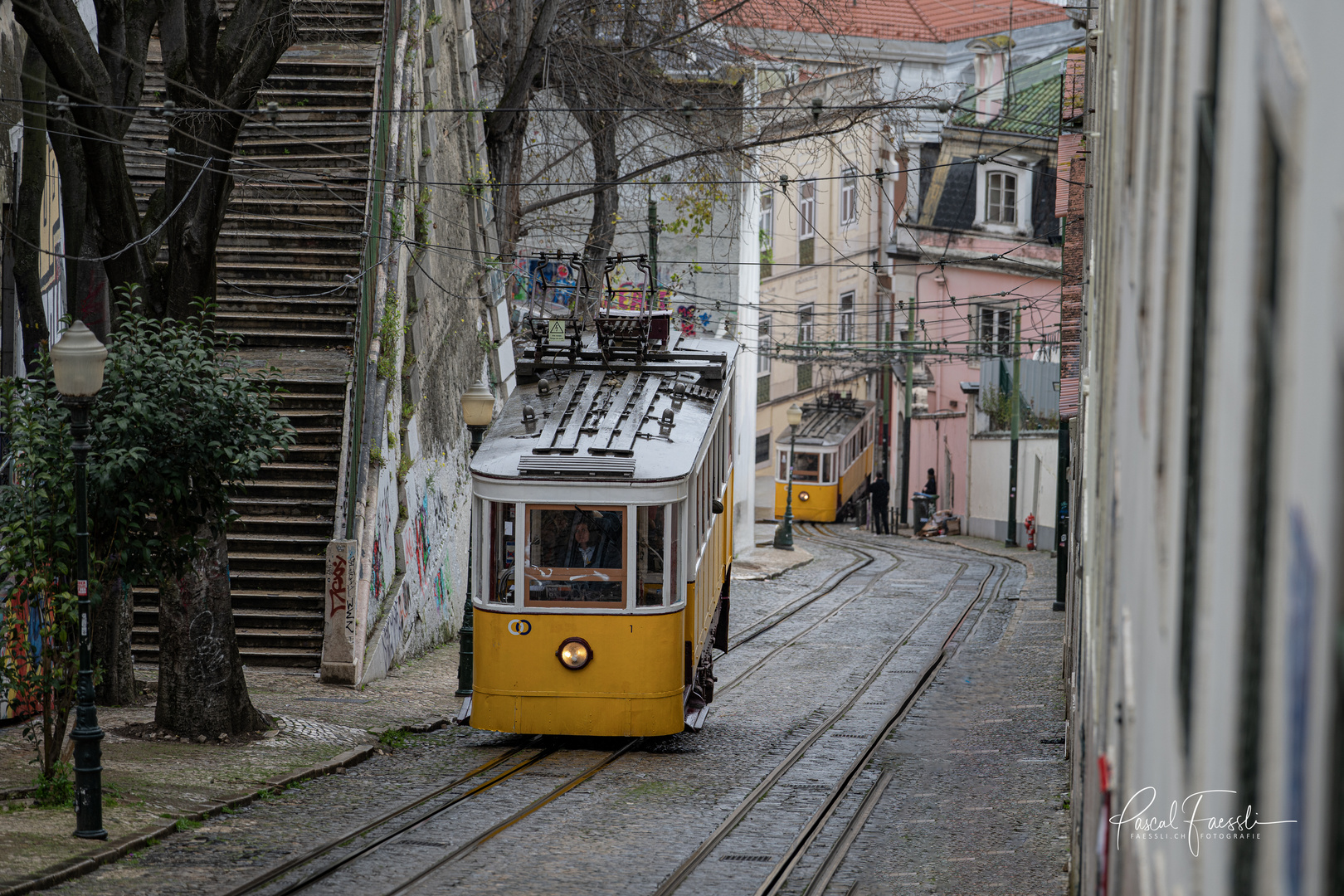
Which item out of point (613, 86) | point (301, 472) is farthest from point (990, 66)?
point (301, 472)

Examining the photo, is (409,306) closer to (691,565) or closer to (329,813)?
(691,565)

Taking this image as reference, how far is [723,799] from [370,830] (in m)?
2.73

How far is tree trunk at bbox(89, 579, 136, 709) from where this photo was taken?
12.9m

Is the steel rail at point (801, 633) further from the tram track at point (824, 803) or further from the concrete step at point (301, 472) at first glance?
the concrete step at point (301, 472)

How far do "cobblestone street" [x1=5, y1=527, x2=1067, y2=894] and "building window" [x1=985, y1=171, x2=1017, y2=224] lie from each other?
28.8 m

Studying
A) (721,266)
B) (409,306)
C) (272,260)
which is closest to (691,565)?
(409,306)

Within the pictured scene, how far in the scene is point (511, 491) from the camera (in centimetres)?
1207

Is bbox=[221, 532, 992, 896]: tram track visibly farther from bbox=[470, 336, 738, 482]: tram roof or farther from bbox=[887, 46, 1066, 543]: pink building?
bbox=[887, 46, 1066, 543]: pink building

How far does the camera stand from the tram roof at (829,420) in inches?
1885

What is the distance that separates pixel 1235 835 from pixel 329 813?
9.41 m

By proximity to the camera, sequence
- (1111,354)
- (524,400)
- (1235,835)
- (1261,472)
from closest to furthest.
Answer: (1261,472)
(1235,835)
(1111,354)
(524,400)

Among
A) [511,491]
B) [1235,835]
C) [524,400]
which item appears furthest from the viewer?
[524,400]

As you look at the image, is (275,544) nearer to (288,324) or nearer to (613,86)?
(288,324)

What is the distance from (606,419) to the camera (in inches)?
509
